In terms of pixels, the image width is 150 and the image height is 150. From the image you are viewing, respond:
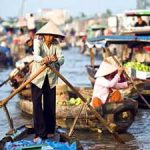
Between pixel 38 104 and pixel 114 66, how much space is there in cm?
250

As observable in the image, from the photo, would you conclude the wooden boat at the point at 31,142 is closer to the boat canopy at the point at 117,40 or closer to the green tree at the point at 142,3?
the boat canopy at the point at 117,40

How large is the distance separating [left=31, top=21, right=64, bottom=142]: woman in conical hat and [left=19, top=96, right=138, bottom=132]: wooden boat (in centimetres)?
177

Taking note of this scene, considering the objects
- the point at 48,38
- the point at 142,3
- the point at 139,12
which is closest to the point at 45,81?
the point at 48,38

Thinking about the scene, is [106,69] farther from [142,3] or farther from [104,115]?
[142,3]

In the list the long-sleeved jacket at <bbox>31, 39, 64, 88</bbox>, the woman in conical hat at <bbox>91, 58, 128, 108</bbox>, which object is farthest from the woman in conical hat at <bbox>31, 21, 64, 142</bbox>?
the woman in conical hat at <bbox>91, 58, 128, 108</bbox>

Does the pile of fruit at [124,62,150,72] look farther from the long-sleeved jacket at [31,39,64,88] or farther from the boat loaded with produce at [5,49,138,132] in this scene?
the long-sleeved jacket at [31,39,64,88]

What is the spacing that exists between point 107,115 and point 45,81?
219 centimetres

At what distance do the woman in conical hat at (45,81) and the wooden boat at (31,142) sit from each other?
153 mm

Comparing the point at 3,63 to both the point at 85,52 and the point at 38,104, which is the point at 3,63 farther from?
the point at 38,104

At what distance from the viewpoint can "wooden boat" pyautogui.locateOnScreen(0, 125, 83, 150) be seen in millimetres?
7262

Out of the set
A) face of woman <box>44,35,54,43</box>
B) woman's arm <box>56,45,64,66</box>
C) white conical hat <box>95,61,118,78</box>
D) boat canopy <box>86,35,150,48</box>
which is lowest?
boat canopy <box>86,35,150,48</box>

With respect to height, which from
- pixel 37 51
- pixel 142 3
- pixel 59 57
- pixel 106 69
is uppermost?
pixel 37 51

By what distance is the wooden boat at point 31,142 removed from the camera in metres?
7.26

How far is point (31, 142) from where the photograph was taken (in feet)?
24.6
